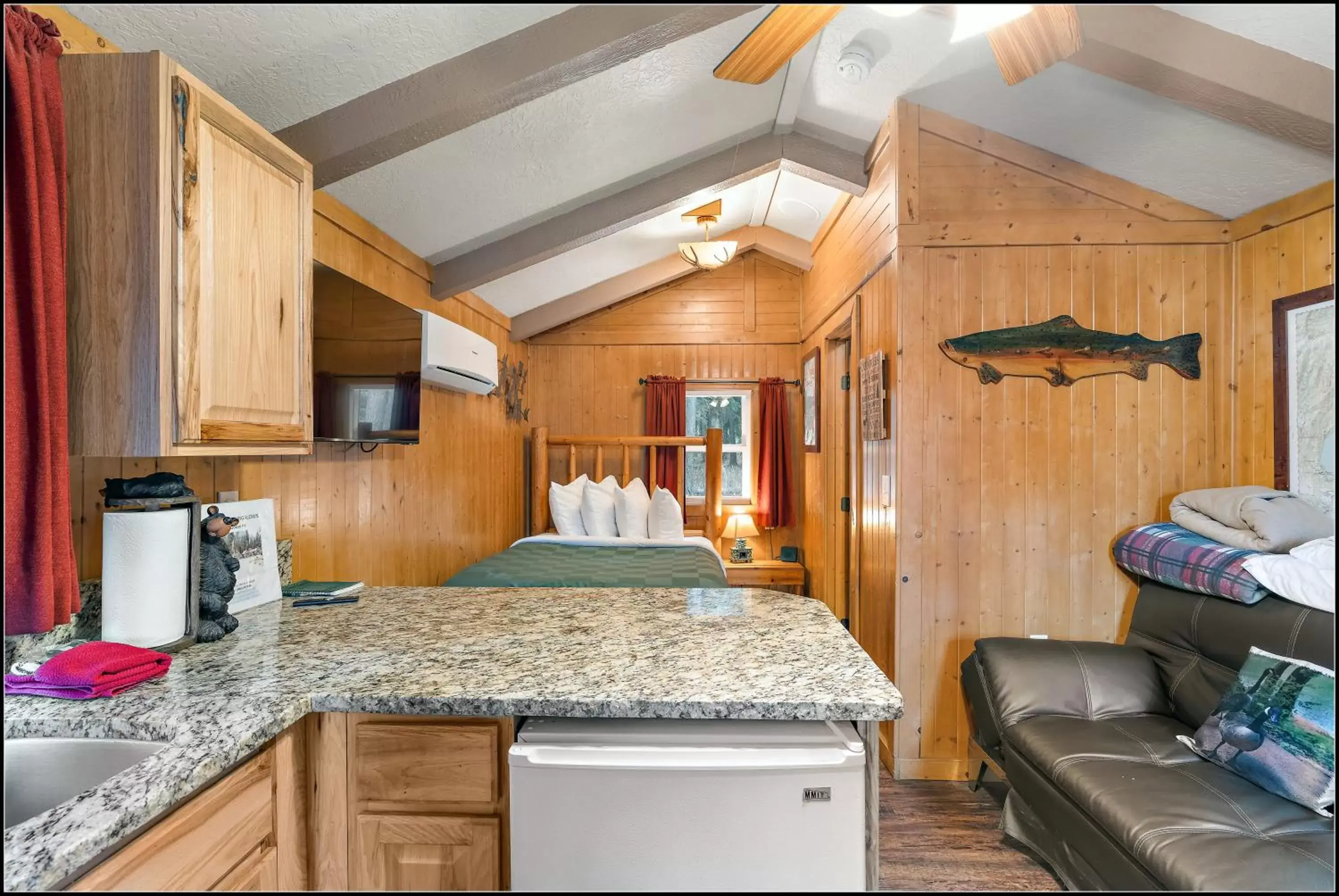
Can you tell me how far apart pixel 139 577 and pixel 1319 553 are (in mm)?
2870

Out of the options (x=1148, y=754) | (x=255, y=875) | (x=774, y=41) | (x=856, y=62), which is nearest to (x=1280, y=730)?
(x=1148, y=754)

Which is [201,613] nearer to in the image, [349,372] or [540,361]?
[349,372]

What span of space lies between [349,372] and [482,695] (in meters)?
1.27

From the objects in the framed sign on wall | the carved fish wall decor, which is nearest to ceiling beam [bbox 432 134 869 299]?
the framed sign on wall

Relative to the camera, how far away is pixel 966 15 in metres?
1.56

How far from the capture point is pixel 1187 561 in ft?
Answer: 6.98

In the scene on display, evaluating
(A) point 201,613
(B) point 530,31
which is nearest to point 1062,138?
(B) point 530,31

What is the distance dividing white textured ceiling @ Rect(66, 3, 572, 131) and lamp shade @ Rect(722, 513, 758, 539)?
12.2 feet

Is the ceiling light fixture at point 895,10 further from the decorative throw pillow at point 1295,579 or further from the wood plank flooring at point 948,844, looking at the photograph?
the wood plank flooring at point 948,844

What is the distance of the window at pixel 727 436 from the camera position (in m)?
5.11

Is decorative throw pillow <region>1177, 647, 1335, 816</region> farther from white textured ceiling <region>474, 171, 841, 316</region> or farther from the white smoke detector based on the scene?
white textured ceiling <region>474, 171, 841, 316</region>

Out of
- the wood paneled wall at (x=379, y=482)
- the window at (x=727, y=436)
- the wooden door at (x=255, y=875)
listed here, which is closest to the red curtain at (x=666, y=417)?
the window at (x=727, y=436)

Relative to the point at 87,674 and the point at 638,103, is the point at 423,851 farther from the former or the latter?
the point at 638,103

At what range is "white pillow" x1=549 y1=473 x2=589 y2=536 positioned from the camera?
435 centimetres
